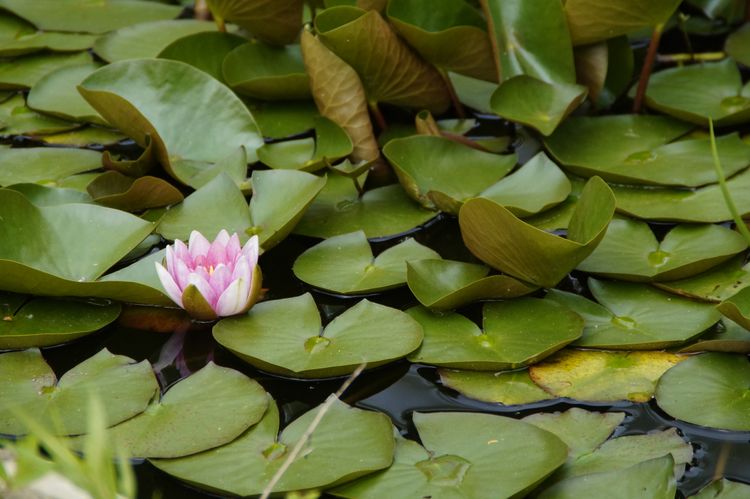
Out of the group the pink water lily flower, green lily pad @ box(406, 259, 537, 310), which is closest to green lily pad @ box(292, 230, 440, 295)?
green lily pad @ box(406, 259, 537, 310)

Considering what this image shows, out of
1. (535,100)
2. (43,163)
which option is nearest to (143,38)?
(43,163)

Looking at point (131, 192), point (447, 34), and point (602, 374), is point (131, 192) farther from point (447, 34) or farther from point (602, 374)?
point (602, 374)

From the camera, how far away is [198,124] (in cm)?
201

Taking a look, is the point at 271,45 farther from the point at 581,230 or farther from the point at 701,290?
the point at 701,290

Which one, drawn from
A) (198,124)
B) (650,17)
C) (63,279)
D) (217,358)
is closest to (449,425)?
(217,358)

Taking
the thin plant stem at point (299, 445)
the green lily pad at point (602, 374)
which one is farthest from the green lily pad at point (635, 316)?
the thin plant stem at point (299, 445)

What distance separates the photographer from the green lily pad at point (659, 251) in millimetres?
1603

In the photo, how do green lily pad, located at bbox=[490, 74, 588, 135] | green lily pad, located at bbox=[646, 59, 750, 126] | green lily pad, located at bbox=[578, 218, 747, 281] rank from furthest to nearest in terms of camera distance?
green lily pad, located at bbox=[646, 59, 750, 126], green lily pad, located at bbox=[490, 74, 588, 135], green lily pad, located at bbox=[578, 218, 747, 281]

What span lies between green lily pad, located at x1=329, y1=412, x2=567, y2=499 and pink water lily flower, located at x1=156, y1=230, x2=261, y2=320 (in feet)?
1.26

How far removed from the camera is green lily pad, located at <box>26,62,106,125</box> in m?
2.13

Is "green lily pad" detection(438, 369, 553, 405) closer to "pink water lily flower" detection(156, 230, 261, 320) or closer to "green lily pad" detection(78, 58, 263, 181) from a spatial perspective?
"pink water lily flower" detection(156, 230, 261, 320)

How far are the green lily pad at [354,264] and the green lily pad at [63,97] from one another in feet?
2.44

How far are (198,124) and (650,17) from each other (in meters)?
1.04

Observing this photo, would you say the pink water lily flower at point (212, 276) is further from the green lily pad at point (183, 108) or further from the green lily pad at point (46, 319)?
the green lily pad at point (183, 108)
